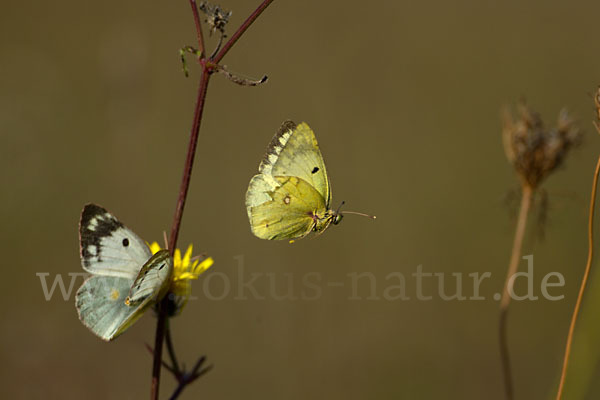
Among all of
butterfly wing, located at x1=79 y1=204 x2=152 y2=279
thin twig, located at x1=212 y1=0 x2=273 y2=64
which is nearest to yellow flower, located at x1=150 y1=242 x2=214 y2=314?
butterfly wing, located at x1=79 y1=204 x2=152 y2=279

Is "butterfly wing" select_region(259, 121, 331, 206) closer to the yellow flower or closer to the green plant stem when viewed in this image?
the yellow flower

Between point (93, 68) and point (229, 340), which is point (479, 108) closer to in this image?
point (229, 340)

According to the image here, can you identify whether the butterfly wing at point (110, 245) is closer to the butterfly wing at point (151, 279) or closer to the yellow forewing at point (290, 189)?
the butterfly wing at point (151, 279)

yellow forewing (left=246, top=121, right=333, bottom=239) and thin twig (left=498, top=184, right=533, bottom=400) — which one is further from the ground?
yellow forewing (left=246, top=121, right=333, bottom=239)

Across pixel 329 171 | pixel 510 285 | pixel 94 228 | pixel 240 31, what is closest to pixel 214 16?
pixel 240 31

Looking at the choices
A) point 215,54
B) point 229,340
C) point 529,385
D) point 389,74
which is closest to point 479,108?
point 389,74

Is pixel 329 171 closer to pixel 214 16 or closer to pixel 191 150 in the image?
pixel 214 16

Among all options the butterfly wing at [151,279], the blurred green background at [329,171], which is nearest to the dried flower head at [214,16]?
the butterfly wing at [151,279]
